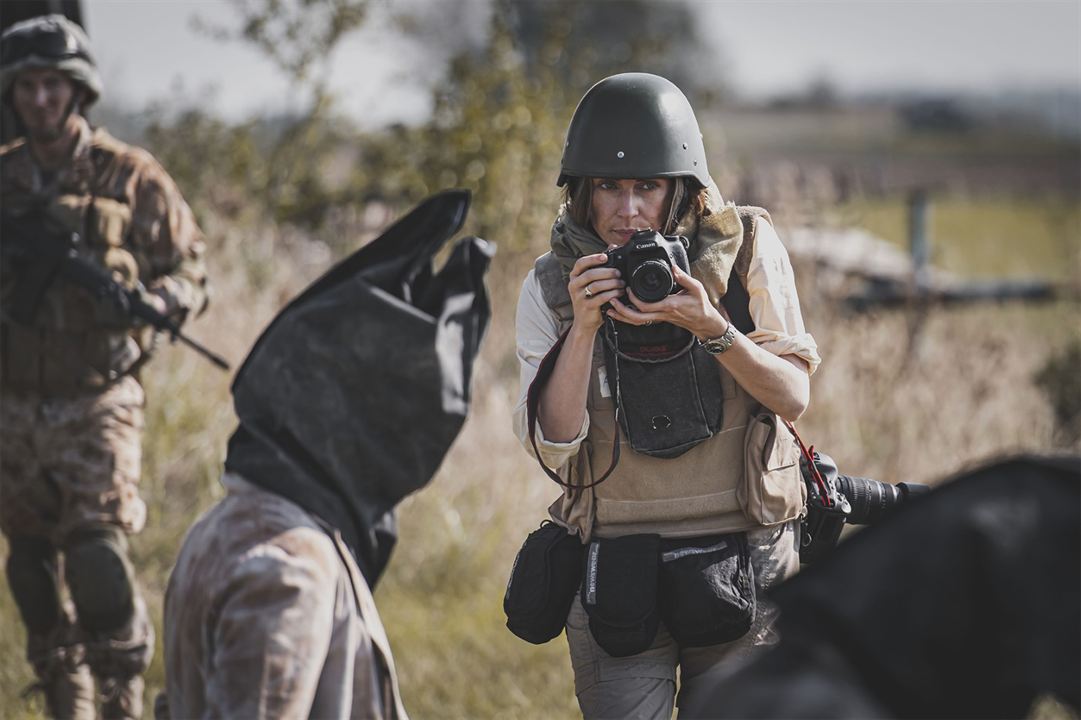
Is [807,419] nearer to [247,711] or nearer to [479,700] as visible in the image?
[479,700]

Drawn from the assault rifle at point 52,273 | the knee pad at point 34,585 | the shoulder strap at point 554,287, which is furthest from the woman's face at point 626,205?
the knee pad at point 34,585

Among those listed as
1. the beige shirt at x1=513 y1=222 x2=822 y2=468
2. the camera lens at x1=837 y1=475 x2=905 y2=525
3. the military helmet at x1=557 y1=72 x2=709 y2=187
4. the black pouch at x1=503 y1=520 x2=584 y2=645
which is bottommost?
the black pouch at x1=503 y1=520 x2=584 y2=645

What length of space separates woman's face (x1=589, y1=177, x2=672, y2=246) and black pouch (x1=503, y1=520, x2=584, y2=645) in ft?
2.36

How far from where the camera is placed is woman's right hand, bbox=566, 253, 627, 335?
10.4 feet

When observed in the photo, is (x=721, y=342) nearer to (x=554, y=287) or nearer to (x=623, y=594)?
(x=554, y=287)

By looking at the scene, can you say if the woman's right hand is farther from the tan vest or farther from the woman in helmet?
the tan vest

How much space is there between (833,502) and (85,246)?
9.57 ft

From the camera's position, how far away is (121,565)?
496 centimetres

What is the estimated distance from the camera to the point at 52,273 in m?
4.96

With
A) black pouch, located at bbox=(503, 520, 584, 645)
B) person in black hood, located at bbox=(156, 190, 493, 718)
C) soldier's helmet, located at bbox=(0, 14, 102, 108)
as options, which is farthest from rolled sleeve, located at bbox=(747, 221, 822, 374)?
soldier's helmet, located at bbox=(0, 14, 102, 108)

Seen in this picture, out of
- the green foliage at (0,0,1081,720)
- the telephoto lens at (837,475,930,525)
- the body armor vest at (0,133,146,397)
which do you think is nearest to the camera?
the telephoto lens at (837,475,930,525)

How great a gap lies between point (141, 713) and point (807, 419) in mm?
3933

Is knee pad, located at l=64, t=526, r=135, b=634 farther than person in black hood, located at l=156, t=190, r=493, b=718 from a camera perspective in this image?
Yes

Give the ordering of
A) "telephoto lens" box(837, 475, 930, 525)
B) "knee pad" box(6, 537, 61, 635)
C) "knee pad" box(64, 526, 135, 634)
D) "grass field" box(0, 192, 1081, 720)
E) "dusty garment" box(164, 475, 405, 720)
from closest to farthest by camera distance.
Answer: "dusty garment" box(164, 475, 405, 720) < "telephoto lens" box(837, 475, 930, 525) < "knee pad" box(64, 526, 135, 634) < "knee pad" box(6, 537, 61, 635) < "grass field" box(0, 192, 1081, 720)
